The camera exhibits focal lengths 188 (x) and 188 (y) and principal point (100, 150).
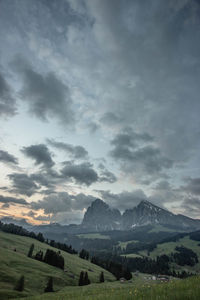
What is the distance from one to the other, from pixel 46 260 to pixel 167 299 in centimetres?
14005

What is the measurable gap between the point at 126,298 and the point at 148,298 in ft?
4.07

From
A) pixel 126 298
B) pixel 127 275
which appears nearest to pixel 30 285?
pixel 126 298

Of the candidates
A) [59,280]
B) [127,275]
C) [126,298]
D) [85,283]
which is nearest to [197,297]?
[126,298]

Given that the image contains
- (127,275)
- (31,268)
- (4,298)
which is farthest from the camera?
(127,275)

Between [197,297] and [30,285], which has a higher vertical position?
[197,297]

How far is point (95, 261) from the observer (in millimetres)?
190125

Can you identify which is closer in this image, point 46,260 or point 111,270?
point 46,260

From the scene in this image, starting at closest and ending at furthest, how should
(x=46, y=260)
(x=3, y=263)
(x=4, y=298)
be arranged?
(x=4, y=298)
(x=3, y=263)
(x=46, y=260)

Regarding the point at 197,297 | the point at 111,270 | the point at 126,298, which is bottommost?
the point at 111,270

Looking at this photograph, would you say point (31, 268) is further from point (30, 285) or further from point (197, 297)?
point (197, 297)

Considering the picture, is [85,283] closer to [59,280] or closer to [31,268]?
[59,280]

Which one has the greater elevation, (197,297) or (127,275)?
(197,297)

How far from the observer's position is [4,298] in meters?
45.9

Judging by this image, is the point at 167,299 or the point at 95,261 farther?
the point at 95,261
